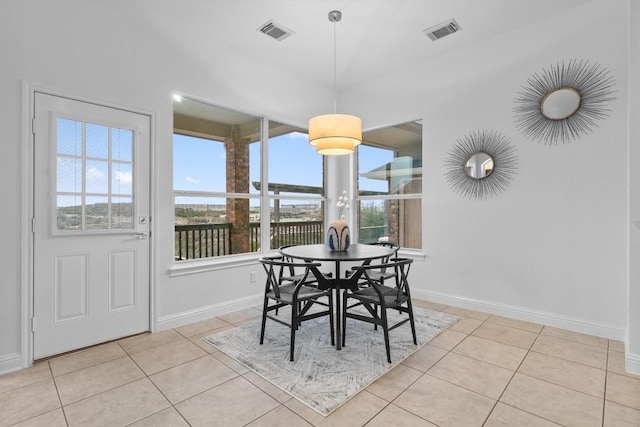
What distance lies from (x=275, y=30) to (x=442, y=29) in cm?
174

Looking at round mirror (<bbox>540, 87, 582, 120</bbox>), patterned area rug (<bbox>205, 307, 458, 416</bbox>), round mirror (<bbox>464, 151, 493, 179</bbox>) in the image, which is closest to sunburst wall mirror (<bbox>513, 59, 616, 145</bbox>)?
round mirror (<bbox>540, 87, 582, 120</bbox>)

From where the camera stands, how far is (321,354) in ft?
8.46

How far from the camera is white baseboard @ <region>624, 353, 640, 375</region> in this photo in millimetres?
2271

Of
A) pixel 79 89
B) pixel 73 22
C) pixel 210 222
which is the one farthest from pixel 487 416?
pixel 73 22

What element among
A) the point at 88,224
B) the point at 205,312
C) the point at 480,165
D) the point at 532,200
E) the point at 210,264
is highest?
the point at 480,165

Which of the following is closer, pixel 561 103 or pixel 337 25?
pixel 561 103

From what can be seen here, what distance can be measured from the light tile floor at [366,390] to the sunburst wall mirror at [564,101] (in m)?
1.95

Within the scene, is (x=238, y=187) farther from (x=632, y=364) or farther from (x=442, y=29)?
(x=632, y=364)

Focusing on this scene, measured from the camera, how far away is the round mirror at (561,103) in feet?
9.98

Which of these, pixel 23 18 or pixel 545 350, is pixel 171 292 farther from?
pixel 545 350

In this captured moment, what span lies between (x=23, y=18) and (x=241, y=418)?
10.6 feet

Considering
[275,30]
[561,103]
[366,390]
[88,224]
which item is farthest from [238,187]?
[561,103]

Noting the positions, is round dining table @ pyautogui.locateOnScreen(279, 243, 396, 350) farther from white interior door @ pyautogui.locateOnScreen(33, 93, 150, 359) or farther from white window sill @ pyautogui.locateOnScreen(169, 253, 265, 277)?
white interior door @ pyautogui.locateOnScreen(33, 93, 150, 359)

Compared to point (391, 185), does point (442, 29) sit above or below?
above
